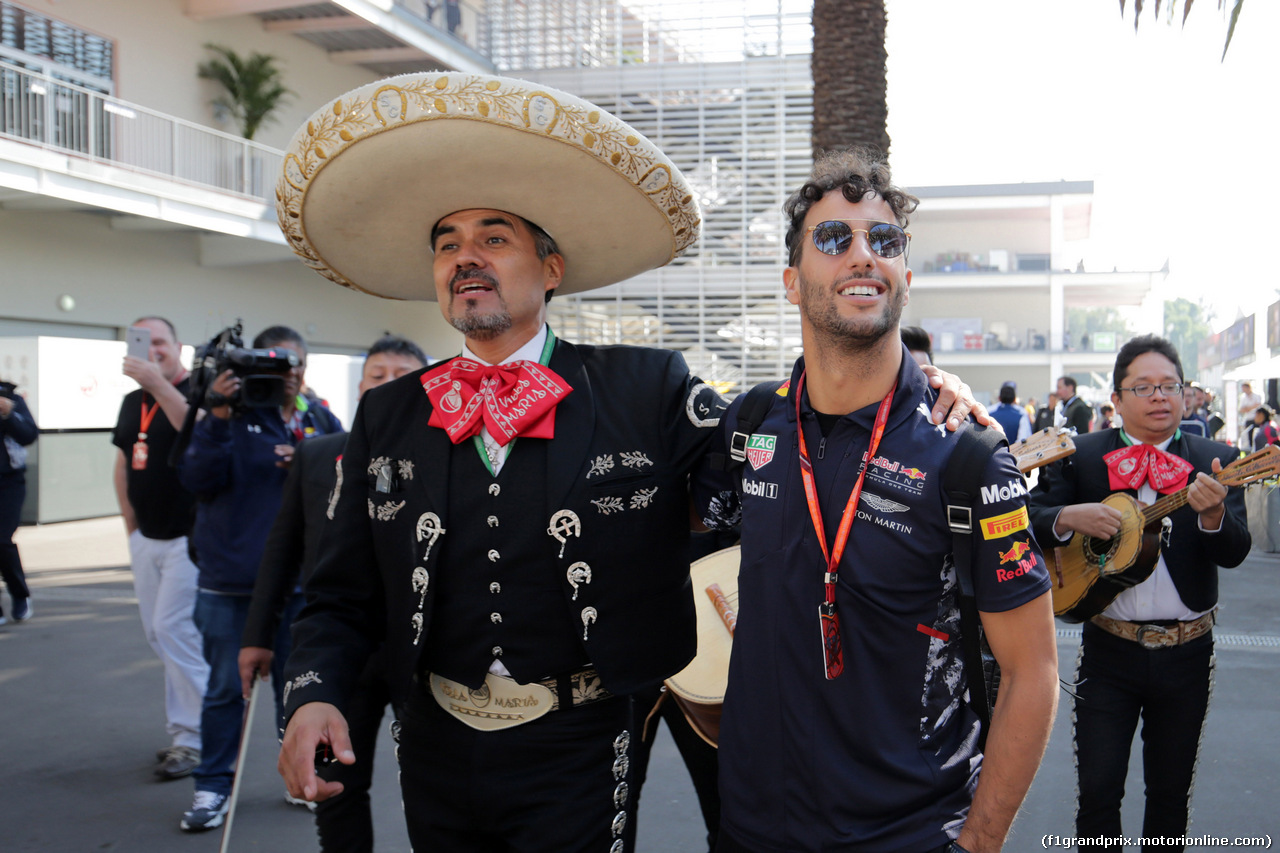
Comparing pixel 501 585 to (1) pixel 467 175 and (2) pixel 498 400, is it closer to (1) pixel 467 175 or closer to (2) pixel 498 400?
(2) pixel 498 400

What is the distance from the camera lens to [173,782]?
194 inches

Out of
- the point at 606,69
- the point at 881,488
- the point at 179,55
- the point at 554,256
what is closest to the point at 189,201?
the point at 179,55

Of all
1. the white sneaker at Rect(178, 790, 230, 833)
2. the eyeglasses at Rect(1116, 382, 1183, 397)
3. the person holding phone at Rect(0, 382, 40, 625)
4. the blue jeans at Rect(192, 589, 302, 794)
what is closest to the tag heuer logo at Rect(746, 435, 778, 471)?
the eyeglasses at Rect(1116, 382, 1183, 397)

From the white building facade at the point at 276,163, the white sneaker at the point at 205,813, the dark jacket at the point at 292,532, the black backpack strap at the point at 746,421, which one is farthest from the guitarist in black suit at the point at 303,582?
the white building facade at the point at 276,163

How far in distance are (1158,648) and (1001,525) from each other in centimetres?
211

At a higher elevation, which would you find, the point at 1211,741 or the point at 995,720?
the point at 995,720

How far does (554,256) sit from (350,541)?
0.91 metres

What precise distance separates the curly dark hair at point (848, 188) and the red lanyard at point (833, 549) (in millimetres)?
452

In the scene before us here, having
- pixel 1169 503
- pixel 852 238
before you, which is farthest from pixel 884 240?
pixel 1169 503

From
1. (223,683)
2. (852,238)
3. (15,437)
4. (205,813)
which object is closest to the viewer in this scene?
(852,238)

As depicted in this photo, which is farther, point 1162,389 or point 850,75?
point 850,75

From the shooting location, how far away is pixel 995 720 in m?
1.90

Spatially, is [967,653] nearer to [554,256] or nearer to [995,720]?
[995,720]

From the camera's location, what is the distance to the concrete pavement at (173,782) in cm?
436
